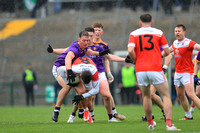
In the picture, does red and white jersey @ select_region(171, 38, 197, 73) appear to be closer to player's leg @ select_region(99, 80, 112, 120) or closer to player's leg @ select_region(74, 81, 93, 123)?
player's leg @ select_region(99, 80, 112, 120)

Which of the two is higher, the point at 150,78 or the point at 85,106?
the point at 150,78

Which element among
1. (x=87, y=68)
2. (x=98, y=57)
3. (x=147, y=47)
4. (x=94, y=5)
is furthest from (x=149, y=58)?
(x=94, y=5)

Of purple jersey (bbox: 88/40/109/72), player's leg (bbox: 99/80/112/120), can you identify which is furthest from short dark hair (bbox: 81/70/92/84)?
purple jersey (bbox: 88/40/109/72)

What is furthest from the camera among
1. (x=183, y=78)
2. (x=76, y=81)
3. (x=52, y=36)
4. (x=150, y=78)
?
(x=52, y=36)

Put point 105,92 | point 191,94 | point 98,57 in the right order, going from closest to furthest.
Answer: point 105,92 < point 191,94 < point 98,57

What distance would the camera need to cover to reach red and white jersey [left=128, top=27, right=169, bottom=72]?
288 inches

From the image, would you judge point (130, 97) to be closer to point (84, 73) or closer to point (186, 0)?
point (186, 0)

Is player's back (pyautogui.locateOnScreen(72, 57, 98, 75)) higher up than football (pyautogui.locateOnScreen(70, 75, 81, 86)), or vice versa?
player's back (pyautogui.locateOnScreen(72, 57, 98, 75))

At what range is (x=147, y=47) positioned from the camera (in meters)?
7.32

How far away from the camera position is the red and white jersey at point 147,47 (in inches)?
288

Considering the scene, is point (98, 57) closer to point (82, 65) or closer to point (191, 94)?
point (82, 65)

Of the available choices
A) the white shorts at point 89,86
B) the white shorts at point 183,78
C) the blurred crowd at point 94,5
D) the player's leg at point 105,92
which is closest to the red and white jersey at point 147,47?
the white shorts at point 89,86

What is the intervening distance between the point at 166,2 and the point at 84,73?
15837mm

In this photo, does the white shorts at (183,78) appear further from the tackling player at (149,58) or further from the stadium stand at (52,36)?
the stadium stand at (52,36)
